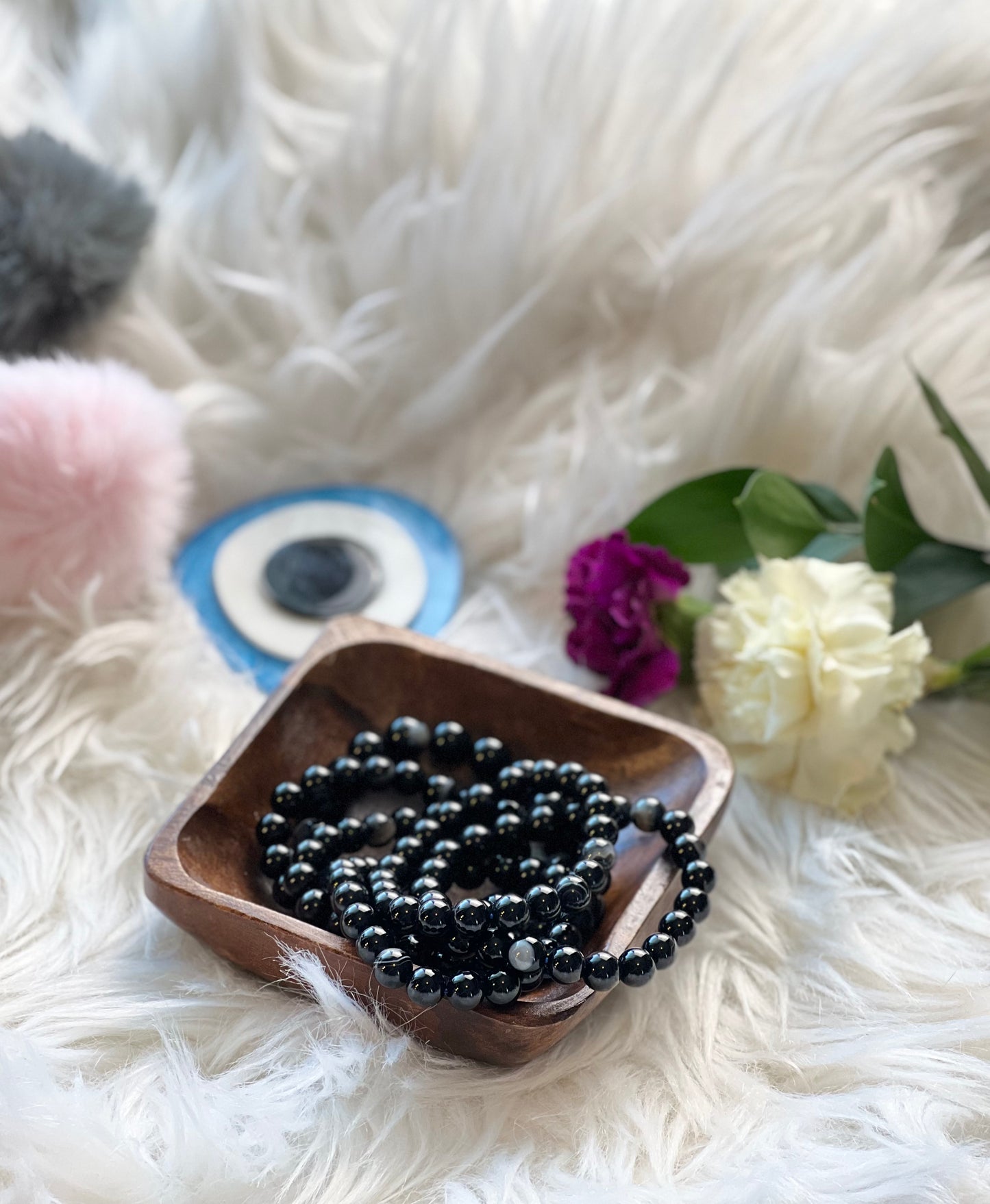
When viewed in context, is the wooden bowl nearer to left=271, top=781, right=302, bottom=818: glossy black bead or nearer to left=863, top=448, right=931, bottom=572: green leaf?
left=271, top=781, right=302, bottom=818: glossy black bead

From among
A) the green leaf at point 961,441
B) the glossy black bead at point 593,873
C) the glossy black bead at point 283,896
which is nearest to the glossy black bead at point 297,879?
the glossy black bead at point 283,896

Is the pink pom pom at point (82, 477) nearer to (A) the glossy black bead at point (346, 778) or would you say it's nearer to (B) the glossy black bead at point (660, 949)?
(A) the glossy black bead at point (346, 778)

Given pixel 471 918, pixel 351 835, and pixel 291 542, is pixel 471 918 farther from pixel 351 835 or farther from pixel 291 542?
pixel 291 542

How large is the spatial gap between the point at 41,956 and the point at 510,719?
21 cm

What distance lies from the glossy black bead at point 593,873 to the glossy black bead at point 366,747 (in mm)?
110

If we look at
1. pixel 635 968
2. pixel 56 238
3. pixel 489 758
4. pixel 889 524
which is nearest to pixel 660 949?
pixel 635 968

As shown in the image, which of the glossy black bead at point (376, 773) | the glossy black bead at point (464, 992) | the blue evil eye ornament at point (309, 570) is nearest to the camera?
the glossy black bead at point (464, 992)

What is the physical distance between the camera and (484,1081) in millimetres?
416

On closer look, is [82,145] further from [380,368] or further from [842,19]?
[842,19]

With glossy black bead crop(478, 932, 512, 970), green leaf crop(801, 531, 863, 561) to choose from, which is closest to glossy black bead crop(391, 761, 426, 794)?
glossy black bead crop(478, 932, 512, 970)

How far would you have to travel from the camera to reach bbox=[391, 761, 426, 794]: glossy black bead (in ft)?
1.64

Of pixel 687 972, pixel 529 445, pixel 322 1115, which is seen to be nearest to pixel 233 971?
pixel 322 1115

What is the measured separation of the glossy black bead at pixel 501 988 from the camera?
39 cm

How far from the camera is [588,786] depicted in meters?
0.48
